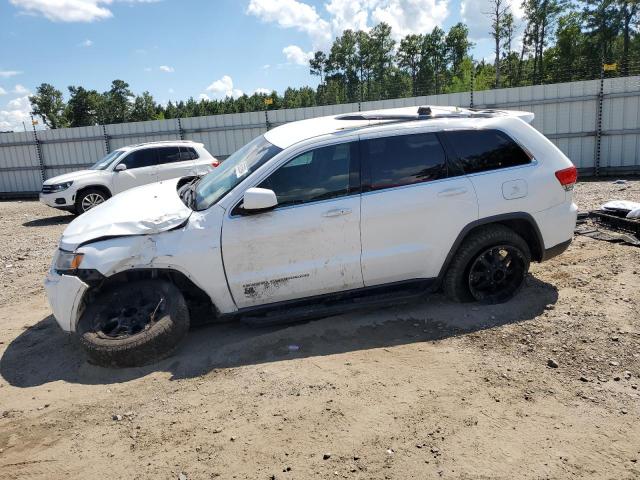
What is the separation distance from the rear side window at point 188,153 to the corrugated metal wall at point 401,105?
14.5ft

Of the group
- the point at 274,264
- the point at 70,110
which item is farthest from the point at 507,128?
the point at 70,110

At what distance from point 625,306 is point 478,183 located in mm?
1753

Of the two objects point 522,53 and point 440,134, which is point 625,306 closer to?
point 440,134

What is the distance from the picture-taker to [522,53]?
44.9m

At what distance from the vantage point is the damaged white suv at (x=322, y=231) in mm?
3924

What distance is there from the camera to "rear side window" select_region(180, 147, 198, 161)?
40.6ft

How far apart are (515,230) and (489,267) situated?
44 cm

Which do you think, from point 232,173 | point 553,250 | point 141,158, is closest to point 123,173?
point 141,158

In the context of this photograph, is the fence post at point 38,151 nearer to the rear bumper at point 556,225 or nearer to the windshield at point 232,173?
the windshield at point 232,173

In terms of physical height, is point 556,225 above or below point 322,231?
below

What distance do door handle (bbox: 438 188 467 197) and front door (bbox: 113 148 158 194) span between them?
9312 millimetres

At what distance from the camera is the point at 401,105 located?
15.2 meters

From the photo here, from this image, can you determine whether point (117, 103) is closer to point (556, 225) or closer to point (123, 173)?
point (123, 173)

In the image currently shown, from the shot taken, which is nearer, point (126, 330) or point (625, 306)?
point (126, 330)
